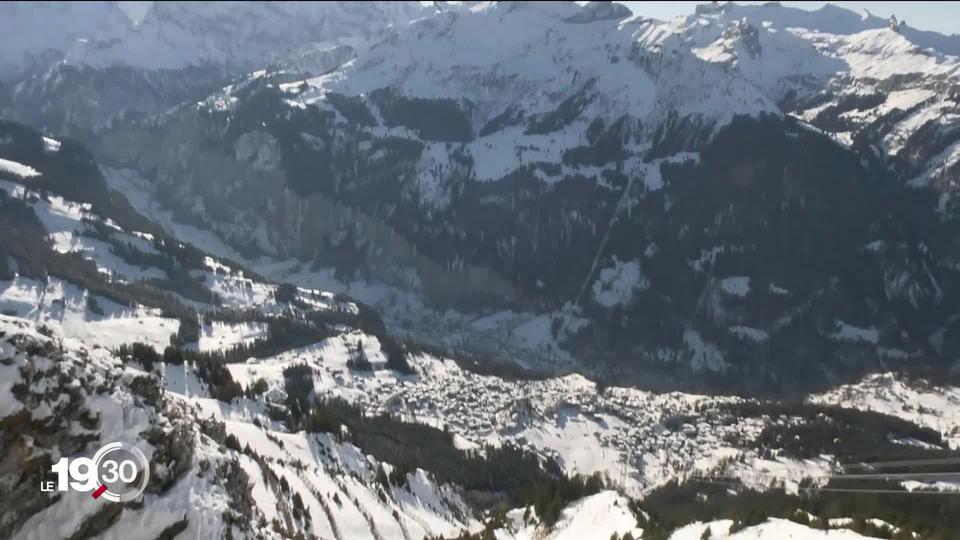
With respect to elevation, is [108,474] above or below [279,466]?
above

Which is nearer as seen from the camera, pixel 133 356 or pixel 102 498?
pixel 102 498

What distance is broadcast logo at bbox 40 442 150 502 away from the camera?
50500 millimetres

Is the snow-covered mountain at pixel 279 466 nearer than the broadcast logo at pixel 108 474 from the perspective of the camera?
No

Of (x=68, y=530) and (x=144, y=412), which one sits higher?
(x=144, y=412)

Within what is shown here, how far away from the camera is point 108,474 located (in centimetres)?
5222

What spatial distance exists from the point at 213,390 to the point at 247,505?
98807mm

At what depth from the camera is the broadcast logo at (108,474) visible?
50500mm

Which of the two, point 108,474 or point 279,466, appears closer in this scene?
point 108,474

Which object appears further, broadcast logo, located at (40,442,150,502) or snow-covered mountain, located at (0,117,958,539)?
snow-covered mountain, located at (0,117,958,539)

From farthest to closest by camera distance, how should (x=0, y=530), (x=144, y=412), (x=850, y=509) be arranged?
1. (x=850, y=509)
2. (x=144, y=412)
3. (x=0, y=530)

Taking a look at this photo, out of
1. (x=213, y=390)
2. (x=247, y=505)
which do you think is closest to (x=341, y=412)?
(x=213, y=390)

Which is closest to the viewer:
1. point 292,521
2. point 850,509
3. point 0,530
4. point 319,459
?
point 0,530

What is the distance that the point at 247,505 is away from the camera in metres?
60.7

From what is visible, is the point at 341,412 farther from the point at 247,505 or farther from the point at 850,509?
the point at 247,505
